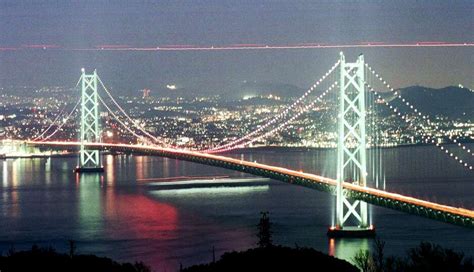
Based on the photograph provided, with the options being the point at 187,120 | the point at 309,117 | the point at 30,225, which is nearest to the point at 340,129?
the point at 30,225

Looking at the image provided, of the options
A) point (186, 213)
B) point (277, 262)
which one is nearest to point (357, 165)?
point (186, 213)

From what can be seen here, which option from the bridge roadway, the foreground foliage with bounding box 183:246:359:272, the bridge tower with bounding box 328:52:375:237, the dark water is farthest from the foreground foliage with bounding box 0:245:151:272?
the bridge tower with bounding box 328:52:375:237

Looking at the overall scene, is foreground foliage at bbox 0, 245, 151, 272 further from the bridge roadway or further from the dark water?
the bridge roadway

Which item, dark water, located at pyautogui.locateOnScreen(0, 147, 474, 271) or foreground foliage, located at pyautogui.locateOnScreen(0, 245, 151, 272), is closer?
foreground foliage, located at pyautogui.locateOnScreen(0, 245, 151, 272)

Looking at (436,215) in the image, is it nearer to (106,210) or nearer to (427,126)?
(106,210)

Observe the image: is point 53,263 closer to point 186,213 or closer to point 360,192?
point 360,192

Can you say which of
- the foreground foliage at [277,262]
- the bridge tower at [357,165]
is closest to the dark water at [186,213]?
the bridge tower at [357,165]

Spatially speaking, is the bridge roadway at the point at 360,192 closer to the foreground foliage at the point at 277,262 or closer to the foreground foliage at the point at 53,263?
the foreground foliage at the point at 277,262

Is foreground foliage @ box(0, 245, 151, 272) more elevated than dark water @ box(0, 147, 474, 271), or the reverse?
foreground foliage @ box(0, 245, 151, 272)

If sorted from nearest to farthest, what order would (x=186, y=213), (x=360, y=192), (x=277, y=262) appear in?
1. (x=277, y=262)
2. (x=360, y=192)
3. (x=186, y=213)
